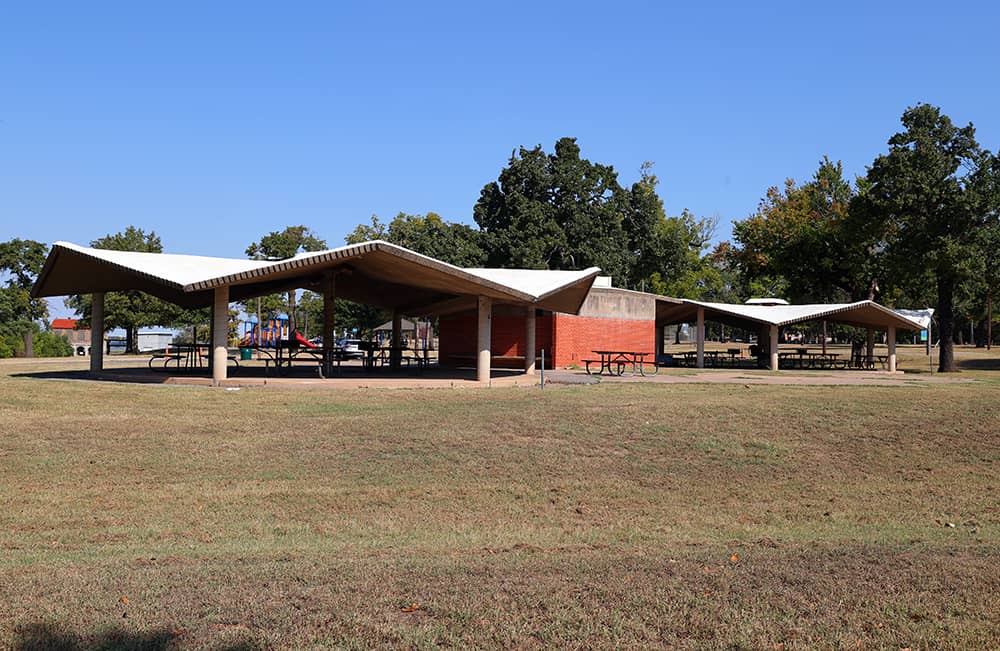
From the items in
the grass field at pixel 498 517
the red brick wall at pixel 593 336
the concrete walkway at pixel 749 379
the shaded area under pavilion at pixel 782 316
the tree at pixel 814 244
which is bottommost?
the grass field at pixel 498 517

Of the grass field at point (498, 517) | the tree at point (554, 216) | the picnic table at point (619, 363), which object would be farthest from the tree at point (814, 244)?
the grass field at point (498, 517)

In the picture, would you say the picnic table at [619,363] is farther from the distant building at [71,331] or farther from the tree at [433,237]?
the distant building at [71,331]

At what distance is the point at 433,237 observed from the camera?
203ft

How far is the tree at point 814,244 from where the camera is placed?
1725 inches

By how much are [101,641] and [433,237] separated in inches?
2278

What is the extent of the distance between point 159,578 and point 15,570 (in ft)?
4.01

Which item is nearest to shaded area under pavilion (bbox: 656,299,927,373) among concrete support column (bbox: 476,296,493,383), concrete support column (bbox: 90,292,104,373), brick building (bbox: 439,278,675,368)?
brick building (bbox: 439,278,675,368)

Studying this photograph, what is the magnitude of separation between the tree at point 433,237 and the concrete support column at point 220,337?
3130cm

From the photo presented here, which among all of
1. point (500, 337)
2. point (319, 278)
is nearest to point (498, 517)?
point (319, 278)

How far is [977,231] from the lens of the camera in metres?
33.8

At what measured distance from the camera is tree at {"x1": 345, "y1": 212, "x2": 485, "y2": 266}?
52781 millimetres

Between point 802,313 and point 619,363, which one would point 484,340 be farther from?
point 802,313

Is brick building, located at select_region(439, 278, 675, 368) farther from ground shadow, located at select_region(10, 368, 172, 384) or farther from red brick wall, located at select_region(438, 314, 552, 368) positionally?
ground shadow, located at select_region(10, 368, 172, 384)

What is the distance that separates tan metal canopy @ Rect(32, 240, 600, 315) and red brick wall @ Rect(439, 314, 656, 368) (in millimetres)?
3713
